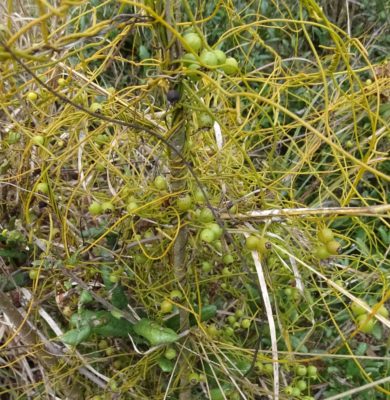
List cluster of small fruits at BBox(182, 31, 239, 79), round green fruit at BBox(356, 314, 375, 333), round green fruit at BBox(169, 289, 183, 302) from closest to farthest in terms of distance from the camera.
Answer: cluster of small fruits at BBox(182, 31, 239, 79) → round green fruit at BBox(356, 314, 375, 333) → round green fruit at BBox(169, 289, 183, 302)

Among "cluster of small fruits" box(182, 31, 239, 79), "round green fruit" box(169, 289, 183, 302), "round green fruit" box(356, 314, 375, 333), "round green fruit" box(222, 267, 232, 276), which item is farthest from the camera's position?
"round green fruit" box(222, 267, 232, 276)

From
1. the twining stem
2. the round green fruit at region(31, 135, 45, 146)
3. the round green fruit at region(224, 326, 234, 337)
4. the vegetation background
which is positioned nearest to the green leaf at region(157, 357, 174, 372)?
the vegetation background

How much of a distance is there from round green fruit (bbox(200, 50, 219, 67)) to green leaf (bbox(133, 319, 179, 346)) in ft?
1.66

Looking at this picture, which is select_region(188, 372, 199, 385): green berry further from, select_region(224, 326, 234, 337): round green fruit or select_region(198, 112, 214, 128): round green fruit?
select_region(198, 112, 214, 128): round green fruit

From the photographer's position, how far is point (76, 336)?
3.07ft

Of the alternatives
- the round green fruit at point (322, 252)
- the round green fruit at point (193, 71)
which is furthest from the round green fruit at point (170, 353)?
the round green fruit at point (193, 71)

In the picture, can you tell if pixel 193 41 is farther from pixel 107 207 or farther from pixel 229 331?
pixel 229 331

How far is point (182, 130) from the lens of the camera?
2.38 feet

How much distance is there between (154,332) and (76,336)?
0.48ft

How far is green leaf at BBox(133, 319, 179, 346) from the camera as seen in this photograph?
0.90 metres

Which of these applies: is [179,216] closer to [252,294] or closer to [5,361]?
[252,294]

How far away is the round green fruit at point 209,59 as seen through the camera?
621 mm

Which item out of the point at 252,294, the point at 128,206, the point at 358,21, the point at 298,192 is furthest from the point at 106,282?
the point at 358,21

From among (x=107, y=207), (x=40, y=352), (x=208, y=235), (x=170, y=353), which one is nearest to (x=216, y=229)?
(x=208, y=235)
